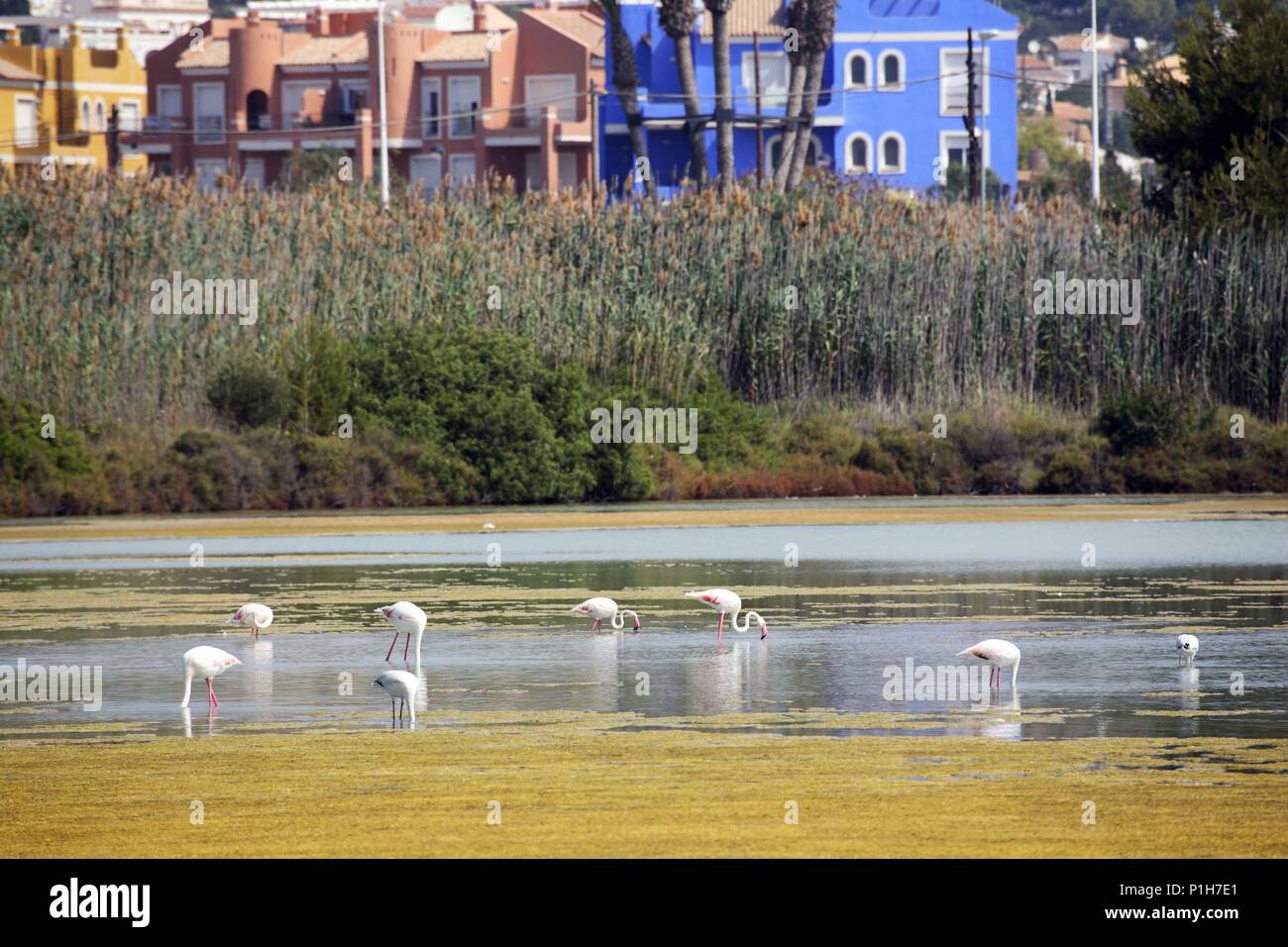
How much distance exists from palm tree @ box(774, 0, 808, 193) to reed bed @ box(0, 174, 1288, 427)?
26.2m

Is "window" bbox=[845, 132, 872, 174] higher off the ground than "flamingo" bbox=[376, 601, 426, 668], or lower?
higher

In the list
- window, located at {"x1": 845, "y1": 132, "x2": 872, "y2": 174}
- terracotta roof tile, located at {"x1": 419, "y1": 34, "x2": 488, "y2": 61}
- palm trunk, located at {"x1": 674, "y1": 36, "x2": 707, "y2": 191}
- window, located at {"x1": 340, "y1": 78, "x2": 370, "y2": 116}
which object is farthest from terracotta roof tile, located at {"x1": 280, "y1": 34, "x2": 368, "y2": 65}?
palm trunk, located at {"x1": 674, "y1": 36, "x2": 707, "y2": 191}

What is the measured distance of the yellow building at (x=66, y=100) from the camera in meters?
100

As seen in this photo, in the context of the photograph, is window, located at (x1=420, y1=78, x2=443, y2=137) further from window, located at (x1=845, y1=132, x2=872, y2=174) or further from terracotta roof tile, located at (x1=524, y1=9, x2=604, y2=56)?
window, located at (x1=845, y1=132, x2=872, y2=174)

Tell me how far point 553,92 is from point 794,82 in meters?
29.0

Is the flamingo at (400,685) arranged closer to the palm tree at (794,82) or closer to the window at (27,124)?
the palm tree at (794,82)

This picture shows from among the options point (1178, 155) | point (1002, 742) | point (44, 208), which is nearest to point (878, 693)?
point (1002, 742)

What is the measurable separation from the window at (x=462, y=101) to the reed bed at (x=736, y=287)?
61.1 meters

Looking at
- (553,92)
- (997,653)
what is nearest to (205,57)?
(553,92)

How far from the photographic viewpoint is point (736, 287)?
1293 inches

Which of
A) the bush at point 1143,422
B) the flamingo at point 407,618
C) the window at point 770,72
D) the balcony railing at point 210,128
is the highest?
the window at point 770,72

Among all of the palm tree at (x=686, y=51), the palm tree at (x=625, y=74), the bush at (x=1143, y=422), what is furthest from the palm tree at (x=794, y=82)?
the bush at (x=1143, y=422)

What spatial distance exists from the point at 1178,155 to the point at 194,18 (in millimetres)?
133878

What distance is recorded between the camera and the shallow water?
13945mm
